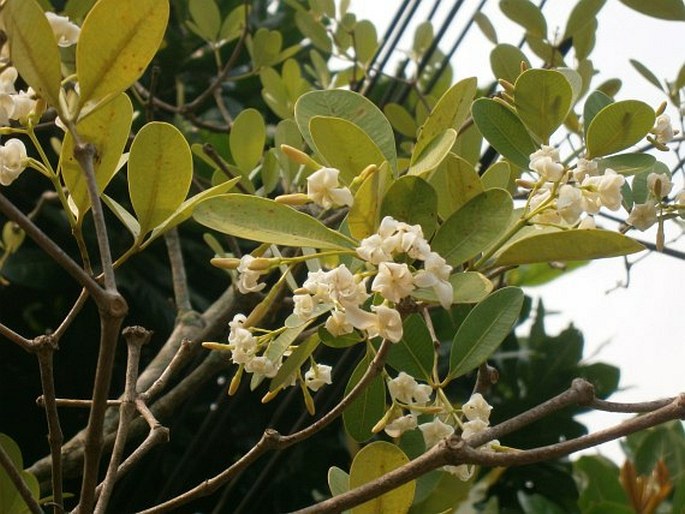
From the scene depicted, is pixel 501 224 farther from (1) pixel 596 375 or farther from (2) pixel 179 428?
(1) pixel 596 375

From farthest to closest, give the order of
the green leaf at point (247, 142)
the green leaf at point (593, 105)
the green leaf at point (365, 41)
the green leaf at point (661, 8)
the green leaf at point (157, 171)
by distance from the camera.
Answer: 1. the green leaf at point (365, 41)
2. the green leaf at point (247, 142)
3. the green leaf at point (661, 8)
4. the green leaf at point (593, 105)
5. the green leaf at point (157, 171)

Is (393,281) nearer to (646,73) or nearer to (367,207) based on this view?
(367,207)

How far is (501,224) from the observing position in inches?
19.9

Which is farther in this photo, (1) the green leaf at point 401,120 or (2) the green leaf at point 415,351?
(1) the green leaf at point 401,120

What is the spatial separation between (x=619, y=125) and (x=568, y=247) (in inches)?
4.7

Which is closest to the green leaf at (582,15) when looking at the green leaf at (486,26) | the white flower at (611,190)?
the green leaf at (486,26)

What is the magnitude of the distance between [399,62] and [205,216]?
112 cm

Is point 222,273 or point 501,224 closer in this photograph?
point 501,224

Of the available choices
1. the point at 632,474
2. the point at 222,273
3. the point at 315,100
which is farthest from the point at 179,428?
the point at 315,100

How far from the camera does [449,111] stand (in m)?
0.55

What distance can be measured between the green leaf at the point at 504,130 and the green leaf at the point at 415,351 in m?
0.12

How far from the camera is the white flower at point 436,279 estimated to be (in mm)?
449

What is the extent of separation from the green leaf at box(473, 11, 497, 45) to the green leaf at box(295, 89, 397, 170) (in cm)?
60

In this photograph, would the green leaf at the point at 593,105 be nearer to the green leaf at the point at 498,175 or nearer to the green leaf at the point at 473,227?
the green leaf at the point at 498,175
